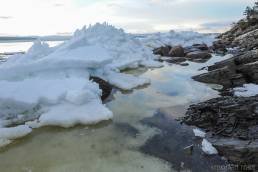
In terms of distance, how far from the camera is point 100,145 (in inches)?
173

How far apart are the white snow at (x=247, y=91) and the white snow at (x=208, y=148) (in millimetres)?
2837

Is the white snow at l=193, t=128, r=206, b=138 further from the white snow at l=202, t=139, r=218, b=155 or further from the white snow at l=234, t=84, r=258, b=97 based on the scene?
the white snow at l=234, t=84, r=258, b=97

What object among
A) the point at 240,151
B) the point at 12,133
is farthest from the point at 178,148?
the point at 12,133

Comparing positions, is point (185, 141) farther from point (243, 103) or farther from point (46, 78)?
point (46, 78)

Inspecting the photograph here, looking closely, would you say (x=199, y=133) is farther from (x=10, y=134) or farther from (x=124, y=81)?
(x=124, y=81)

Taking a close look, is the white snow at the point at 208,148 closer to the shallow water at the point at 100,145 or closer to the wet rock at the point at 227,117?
the wet rock at the point at 227,117

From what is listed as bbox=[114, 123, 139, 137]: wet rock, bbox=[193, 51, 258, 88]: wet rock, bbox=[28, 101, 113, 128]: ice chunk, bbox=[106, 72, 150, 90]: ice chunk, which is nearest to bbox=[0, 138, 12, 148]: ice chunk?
bbox=[28, 101, 113, 128]: ice chunk

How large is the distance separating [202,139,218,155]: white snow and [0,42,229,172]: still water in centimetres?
68

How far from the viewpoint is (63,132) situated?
16.3 ft

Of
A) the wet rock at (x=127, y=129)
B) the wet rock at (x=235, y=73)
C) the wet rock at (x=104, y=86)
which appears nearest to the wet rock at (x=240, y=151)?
the wet rock at (x=127, y=129)

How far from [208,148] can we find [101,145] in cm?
164

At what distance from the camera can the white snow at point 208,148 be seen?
400 centimetres

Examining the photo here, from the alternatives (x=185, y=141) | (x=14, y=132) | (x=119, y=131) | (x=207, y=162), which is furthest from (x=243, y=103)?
(x=14, y=132)

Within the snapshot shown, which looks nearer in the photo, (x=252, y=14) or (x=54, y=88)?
(x=54, y=88)
